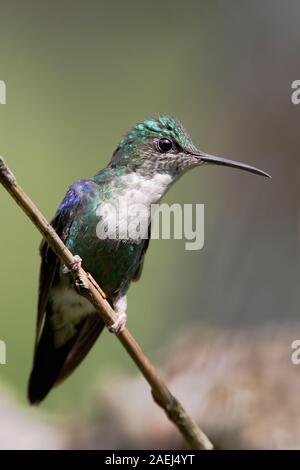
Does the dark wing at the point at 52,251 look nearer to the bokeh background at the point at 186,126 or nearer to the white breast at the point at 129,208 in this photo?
the white breast at the point at 129,208

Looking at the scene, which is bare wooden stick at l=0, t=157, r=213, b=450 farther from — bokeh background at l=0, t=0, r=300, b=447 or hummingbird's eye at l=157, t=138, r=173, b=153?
hummingbird's eye at l=157, t=138, r=173, b=153

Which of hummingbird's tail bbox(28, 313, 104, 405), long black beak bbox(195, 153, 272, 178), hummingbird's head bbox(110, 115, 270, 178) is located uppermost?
hummingbird's head bbox(110, 115, 270, 178)

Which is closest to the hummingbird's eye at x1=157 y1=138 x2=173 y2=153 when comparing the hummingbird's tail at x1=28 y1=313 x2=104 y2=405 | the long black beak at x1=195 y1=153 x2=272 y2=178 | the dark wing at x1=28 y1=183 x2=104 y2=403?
the long black beak at x1=195 y1=153 x2=272 y2=178

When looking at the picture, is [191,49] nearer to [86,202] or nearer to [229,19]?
[229,19]

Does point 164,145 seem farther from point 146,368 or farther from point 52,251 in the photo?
point 146,368

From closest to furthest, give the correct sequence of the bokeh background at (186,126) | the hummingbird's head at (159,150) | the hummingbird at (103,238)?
the bokeh background at (186,126)
the hummingbird at (103,238)
the hummingbird's head at (159,150)

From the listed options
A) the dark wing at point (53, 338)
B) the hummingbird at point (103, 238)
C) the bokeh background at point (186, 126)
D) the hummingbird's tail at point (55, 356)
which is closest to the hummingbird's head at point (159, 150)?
the hummingbird at point (103, 238)

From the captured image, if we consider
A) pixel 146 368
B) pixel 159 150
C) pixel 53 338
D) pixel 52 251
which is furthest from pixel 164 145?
pixel 146 368

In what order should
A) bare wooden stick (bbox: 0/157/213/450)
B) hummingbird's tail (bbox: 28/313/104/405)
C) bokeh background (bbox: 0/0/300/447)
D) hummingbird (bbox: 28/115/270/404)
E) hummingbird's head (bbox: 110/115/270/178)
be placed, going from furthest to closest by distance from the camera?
hummingbird's tail (bbox: 28/313/104/405), hummingbird's head (bbox: 110/115/270/178), hummingbird (bbox: 28/115/270/404), bokeh background (bbox: 0/0/300/447), bare wooden stick (bbox: 0/157/213/450)
